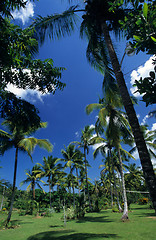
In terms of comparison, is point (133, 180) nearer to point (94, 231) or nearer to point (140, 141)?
point (94, 231)

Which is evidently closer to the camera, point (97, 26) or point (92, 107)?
point (97, 26)

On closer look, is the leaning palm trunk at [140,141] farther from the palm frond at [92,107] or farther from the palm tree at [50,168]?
the palm tree at [50,168]

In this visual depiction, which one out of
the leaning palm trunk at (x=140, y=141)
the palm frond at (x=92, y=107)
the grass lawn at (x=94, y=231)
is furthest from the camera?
the palm frond at (x=92, y=107)

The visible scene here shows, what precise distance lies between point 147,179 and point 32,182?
3002 centimetres

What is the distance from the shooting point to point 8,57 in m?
3.89

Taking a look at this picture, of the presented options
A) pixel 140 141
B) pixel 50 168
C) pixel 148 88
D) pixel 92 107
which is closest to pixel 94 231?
pixel 140 141

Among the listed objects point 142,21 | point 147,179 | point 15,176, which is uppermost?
point 142,21

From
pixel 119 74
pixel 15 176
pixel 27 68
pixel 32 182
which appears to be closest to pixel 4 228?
pixel 15 176

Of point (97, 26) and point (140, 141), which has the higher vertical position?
point (97, 26)

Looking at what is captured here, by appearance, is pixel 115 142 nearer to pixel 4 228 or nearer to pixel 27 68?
pixel 27 68

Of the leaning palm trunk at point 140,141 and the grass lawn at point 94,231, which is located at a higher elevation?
the leaning palm trunk at point 140,141

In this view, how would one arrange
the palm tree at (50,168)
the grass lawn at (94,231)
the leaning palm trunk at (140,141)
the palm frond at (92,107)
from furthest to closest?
the palm tree at (50,168) < the palm frond at (92,107) < the grass lawn at (94,231) < the leaning palm trunk at (140,141)

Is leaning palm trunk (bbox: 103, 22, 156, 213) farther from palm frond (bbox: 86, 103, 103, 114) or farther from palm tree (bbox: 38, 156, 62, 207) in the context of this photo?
palm tree (bbox: 38, 156, 62, 207)

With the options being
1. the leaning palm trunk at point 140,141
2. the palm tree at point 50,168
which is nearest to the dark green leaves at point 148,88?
the leaning palm trunk at point 140,141
